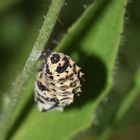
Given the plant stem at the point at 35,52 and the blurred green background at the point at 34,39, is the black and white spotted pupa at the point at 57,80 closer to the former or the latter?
the plant stem at the point at 35,52

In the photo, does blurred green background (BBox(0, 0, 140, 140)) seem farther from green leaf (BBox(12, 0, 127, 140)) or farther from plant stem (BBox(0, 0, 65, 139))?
plant stem (BBox(0, 0, 65, 139))

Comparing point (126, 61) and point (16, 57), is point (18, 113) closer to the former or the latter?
point (16, 57)

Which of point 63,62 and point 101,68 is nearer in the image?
point 63,62

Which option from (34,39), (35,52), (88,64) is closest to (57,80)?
→ (35,52)

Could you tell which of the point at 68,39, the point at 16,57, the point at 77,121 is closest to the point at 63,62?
the point at 68,39

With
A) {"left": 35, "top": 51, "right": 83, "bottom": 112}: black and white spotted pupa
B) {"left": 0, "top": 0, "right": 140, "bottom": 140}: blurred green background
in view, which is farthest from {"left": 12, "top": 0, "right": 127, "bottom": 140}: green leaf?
{"left": 0, "top": 0, "right": 140, "bottom": 140}: blurred green background

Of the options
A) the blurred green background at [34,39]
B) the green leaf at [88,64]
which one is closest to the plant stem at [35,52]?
the green leaf at [88,64]
